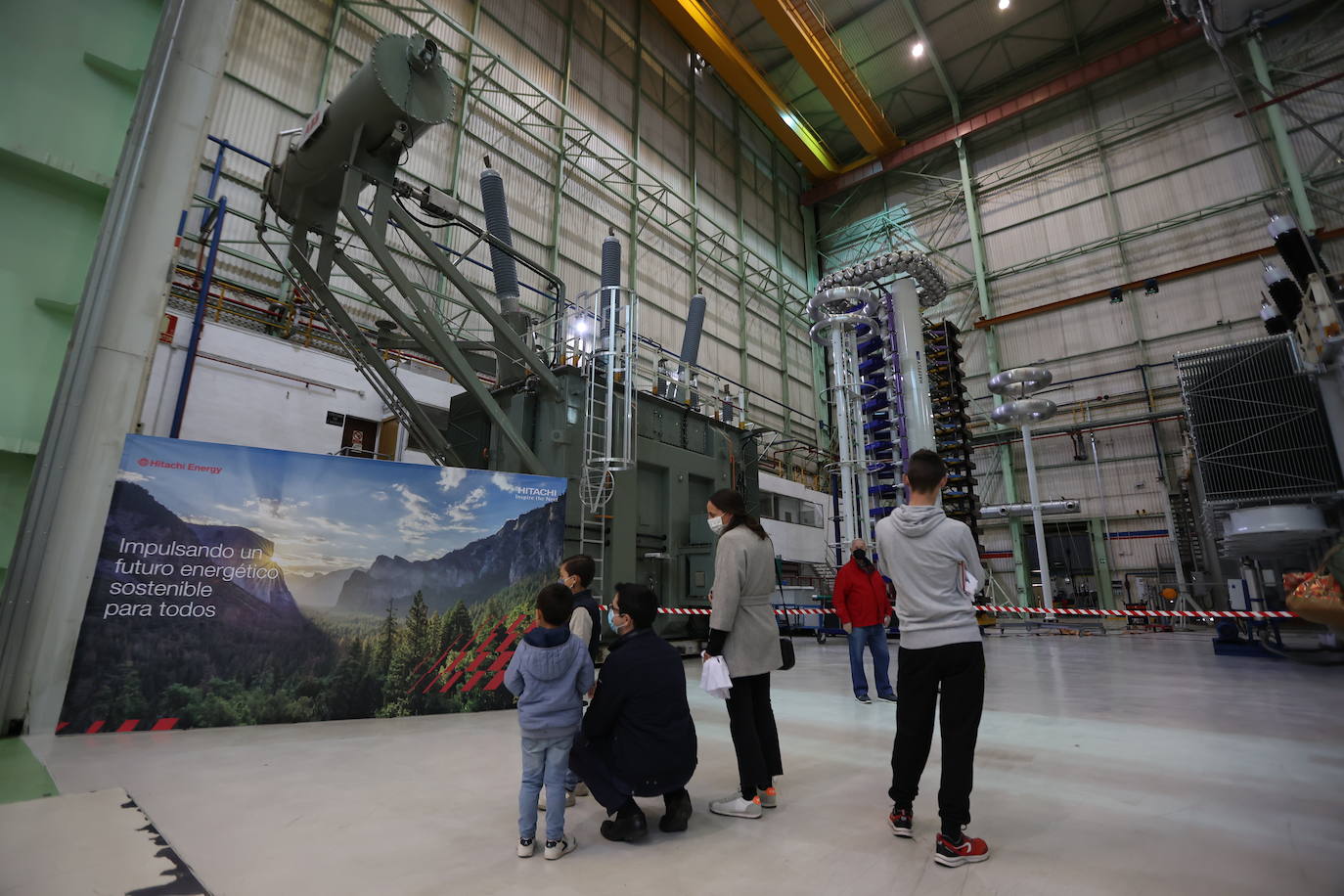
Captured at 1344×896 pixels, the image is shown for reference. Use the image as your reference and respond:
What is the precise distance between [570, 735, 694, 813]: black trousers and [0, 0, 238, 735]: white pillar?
9.76ft

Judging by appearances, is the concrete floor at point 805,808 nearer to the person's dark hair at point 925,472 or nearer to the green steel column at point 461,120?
the person's dark hair at point 925,472

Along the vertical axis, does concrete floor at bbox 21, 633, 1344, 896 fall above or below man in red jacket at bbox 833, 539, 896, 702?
below

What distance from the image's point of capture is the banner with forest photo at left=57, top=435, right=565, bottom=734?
14.9ft

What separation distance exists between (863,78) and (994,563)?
18.1 m

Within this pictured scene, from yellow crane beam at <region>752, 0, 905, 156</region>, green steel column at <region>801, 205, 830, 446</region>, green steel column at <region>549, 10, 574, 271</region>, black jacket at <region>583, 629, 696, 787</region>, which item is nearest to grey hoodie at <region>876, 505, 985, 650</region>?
black jacket at <region>583, 629, 696, 787</region>

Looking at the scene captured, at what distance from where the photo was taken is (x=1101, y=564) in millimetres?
19109

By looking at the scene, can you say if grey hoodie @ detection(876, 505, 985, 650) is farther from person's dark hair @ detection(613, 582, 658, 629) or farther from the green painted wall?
the green painted wall

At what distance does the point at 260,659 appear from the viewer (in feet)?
16.2

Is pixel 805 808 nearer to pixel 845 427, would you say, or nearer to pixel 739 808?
pixel 739 808

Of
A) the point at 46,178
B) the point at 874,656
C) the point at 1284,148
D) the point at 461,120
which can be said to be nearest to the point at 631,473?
the point at 874,656

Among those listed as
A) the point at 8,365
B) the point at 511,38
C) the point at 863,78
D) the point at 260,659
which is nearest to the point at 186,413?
the point at 260,659

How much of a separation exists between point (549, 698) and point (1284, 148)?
24602 millimetres

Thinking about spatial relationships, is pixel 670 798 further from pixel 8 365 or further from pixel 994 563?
pixel 994 563

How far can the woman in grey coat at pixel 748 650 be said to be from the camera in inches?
114
